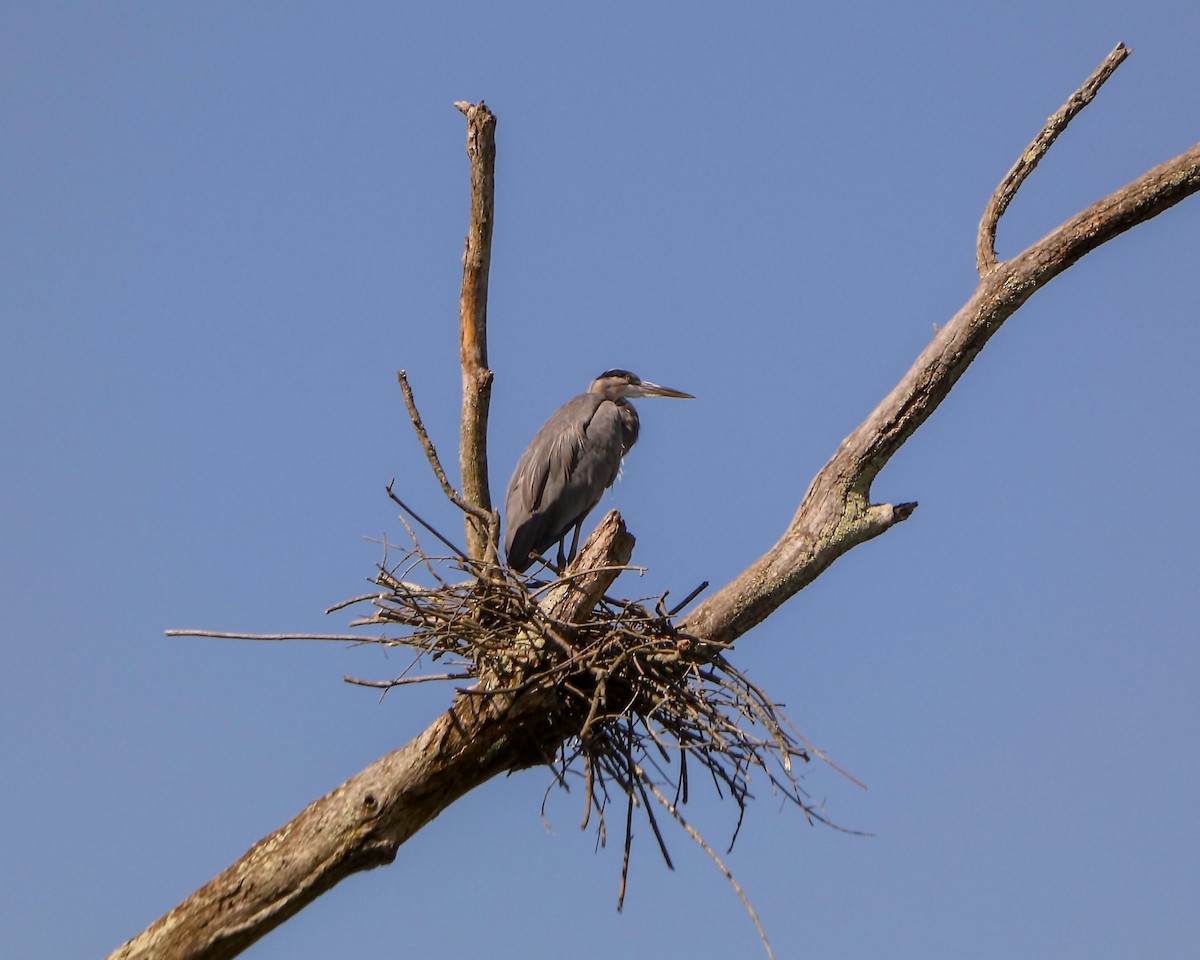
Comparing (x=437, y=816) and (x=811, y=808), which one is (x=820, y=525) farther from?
(x=437, y=816)

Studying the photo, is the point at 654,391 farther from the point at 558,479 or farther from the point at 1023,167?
the point at 1023,167

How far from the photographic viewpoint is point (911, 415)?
16.4 feet

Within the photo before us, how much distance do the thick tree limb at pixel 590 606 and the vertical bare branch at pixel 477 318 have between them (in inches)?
30.8

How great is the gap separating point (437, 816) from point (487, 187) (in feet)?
8.26

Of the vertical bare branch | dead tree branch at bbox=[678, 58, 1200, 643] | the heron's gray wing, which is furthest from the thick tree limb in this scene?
the heron's gray wing

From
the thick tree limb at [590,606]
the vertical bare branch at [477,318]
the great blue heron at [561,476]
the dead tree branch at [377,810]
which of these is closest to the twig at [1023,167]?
the thick tree limb at [590,606]

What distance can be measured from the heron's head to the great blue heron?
449 millimetres

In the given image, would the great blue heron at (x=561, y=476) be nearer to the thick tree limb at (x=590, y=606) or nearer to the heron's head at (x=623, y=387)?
the heron's head at (x=623, y=387)

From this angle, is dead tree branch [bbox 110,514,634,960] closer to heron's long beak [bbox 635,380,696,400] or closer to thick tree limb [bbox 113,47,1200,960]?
thick tree limb [bbox 113,47,1200,960]

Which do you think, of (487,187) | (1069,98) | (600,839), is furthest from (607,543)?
(1069,98)

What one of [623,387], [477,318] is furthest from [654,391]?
[477,318]

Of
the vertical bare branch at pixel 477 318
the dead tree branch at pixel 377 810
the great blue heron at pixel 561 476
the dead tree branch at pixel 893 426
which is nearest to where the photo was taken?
the dead tree branch at pixel 377 810

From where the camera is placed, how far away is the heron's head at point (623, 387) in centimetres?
914

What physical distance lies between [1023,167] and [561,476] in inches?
140
